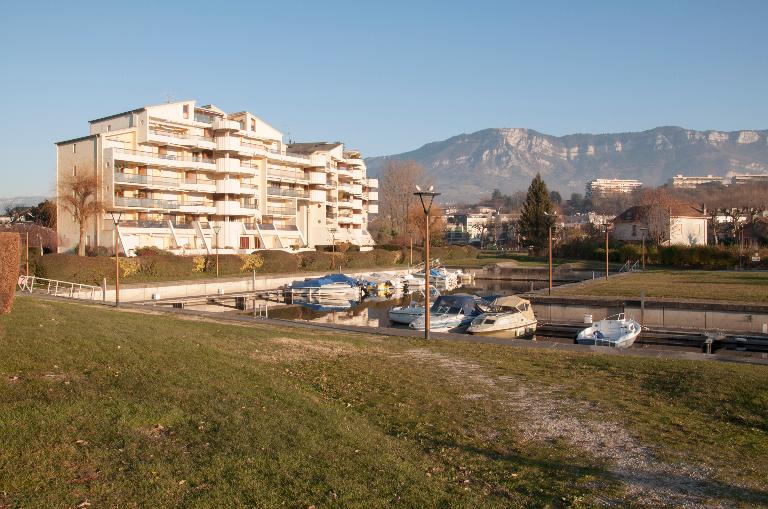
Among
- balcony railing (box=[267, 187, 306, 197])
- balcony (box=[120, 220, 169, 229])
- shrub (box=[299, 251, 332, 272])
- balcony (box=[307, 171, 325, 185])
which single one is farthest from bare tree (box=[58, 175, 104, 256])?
balcony (box=[307, 171, 325, 185])

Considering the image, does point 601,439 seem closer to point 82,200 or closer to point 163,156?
point 82,200

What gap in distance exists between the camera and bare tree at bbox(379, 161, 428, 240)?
113312 mm

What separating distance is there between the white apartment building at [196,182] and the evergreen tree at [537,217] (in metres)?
25.6

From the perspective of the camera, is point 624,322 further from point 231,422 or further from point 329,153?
point 329,153

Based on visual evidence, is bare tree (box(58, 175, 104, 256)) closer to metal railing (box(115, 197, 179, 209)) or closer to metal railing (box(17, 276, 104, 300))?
metal railing (box(115, 197, 179, 209))

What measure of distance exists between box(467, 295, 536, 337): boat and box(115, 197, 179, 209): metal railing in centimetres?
3787

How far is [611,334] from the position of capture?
28328 millimetres

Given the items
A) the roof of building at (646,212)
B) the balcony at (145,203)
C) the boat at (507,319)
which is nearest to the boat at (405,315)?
the boat at (507,319)

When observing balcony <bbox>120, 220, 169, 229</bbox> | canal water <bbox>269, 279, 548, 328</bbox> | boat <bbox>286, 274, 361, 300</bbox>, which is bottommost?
canal water <bbox>269, 279, 548, 328</bbox>

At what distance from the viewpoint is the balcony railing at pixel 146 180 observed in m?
58.7

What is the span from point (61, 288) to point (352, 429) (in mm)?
35382

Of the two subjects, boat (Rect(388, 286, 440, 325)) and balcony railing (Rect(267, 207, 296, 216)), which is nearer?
boat (Rect(388, 286, 440, 325))

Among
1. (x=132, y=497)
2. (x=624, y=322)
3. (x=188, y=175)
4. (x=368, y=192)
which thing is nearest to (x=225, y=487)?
(x=132, y=497)

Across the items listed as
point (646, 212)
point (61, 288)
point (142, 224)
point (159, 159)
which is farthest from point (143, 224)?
point (646, 212)
